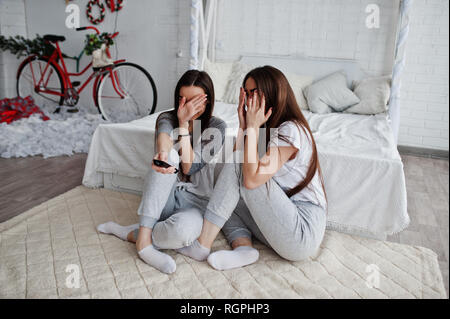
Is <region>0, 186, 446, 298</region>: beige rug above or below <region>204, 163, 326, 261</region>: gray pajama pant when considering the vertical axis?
below

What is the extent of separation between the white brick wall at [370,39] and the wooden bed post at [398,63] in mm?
514

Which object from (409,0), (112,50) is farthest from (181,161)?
(112,50)

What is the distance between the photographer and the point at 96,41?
14.0ft

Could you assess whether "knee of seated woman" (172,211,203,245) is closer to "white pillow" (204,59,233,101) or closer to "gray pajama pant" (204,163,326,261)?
"gray pajama pant" (204,163,326,261)

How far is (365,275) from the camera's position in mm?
1539

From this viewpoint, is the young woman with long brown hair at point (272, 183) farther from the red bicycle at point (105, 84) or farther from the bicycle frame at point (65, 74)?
the bicycle frame at point (65, 74)

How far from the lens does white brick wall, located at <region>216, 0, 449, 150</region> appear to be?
3545 millimetres

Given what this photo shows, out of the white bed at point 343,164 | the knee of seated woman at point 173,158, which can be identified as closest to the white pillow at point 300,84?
the white bed at point 343,164

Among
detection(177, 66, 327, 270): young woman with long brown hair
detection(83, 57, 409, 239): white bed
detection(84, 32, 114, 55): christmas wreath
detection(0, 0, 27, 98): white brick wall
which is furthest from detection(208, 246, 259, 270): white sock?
detection(0, 0, 27, 98): white brick wall

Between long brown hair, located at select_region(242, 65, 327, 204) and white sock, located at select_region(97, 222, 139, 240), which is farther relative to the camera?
white sock, located at select_region(97, 222, 139, 240)

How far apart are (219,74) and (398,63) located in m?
1.69

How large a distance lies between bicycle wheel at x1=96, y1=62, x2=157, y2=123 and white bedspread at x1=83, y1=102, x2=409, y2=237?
1977 millimetres
